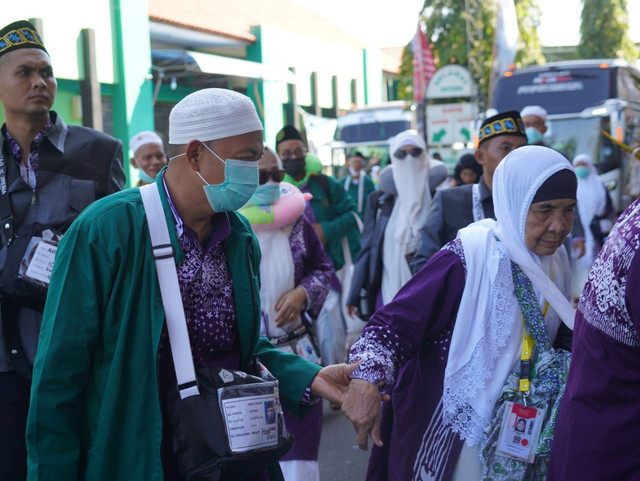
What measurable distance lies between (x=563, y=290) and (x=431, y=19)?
21.8m

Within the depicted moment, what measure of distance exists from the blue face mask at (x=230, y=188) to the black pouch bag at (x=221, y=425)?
507 mm

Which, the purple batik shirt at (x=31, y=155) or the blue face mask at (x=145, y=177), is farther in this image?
the blue face mask at (x=145, y=177)

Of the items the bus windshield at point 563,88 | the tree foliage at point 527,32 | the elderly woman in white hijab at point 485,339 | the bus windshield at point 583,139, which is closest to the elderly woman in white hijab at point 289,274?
the elderly woman in white hijab at point 485,339

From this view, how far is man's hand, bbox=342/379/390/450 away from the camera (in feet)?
9.26

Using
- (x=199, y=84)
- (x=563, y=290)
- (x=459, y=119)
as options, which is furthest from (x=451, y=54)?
(x=563, y=290)

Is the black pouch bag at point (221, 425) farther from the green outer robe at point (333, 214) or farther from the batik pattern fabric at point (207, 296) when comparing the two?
the green outer robe at point (333, 214)

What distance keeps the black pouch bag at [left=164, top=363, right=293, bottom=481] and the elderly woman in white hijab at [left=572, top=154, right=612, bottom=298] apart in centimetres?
738

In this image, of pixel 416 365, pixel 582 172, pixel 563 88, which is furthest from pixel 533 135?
pixel 563 88

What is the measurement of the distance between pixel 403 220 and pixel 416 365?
341cm

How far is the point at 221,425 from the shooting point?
2.51 metres

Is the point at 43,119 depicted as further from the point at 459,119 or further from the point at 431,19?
the point at 431,19

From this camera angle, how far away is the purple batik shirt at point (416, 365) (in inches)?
118

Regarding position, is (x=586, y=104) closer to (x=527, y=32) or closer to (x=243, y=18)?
(x=527, y=32)

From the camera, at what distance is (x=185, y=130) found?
2.64 m
